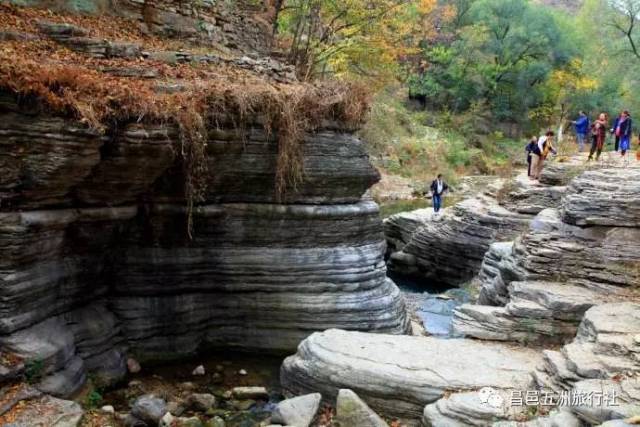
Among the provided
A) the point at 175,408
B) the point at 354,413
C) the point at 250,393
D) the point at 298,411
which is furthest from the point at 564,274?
the point at 175,408

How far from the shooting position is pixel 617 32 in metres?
32.8

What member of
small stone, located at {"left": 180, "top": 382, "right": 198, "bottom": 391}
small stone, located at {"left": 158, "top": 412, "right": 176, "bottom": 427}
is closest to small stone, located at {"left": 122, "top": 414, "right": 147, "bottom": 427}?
small stone, located at {"left": 158, "top": 412, "right": 176, "bottom": 427}

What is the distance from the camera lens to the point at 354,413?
7.21 m

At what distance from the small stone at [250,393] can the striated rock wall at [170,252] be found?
4.69 feet

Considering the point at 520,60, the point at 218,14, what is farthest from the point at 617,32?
the point at 218,14

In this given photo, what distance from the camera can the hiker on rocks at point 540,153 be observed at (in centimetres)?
1759

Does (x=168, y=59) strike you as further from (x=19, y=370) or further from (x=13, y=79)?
(x=19, y=370)

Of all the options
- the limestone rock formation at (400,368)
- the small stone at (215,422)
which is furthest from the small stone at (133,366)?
the limestone rock formation at (400,368)

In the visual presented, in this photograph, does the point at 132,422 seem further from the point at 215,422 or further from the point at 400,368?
the point at 400,368

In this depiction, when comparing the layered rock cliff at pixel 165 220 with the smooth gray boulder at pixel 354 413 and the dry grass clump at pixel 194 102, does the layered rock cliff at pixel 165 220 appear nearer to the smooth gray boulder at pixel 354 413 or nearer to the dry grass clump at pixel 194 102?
the dry grass clump at pixel 194 102

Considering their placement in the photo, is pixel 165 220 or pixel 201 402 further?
pixel 165 220

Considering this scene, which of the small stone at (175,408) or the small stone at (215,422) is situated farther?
the small stone at (175,408)

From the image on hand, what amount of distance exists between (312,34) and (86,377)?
11953mm

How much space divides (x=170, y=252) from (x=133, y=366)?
198 cm
